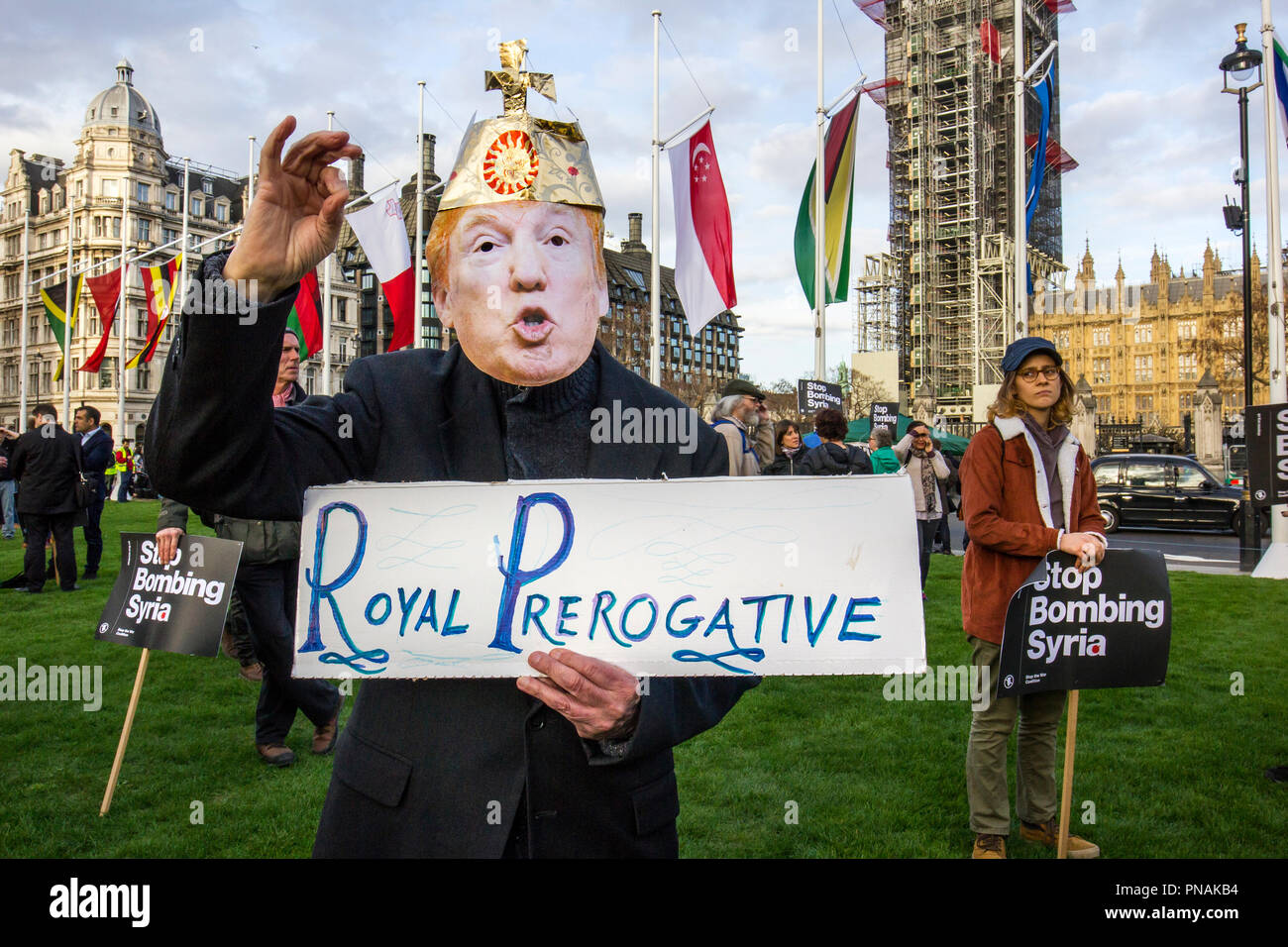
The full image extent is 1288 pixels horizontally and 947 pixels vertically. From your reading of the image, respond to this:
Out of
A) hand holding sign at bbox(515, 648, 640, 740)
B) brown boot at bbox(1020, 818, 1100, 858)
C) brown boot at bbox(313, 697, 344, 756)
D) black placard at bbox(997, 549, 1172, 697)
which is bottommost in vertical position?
brown boot at bbox(1020, 818, 1100, 858)

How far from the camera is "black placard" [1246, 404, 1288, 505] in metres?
6.43

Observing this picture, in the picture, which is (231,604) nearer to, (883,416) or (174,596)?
(174,596)

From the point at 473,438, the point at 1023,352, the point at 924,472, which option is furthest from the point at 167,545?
the point at 924,472

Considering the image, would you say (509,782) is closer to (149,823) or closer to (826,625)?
(826,625)

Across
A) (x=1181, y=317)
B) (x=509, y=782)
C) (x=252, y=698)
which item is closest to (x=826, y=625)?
(x=509, y=782)

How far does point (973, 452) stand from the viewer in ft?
14.0

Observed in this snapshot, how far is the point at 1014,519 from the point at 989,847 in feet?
4.79

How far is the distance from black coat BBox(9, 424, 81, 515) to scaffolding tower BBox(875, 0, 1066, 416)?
6512 centimetres

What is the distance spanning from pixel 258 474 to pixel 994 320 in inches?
2962

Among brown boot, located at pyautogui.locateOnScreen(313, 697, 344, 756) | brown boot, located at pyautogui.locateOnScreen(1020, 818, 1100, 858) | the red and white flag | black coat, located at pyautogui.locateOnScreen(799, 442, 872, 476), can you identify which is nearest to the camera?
brown boot, located at pyautogui.locateOnScreen(1020, 818, 1100, 858)

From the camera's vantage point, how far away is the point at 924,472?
10391mm

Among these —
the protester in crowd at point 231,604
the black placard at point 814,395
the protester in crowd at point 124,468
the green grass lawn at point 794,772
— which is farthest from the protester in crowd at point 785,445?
the protester in crowd at point 124,468

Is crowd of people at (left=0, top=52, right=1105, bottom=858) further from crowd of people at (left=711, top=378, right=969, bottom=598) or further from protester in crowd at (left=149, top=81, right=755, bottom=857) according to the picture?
crowd of people at (left=711, top=378, right=969, bottom=598)

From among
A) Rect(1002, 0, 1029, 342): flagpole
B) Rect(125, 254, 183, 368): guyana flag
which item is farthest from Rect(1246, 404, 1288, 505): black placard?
Rect(125, 254, 183, 368): guyana flag
